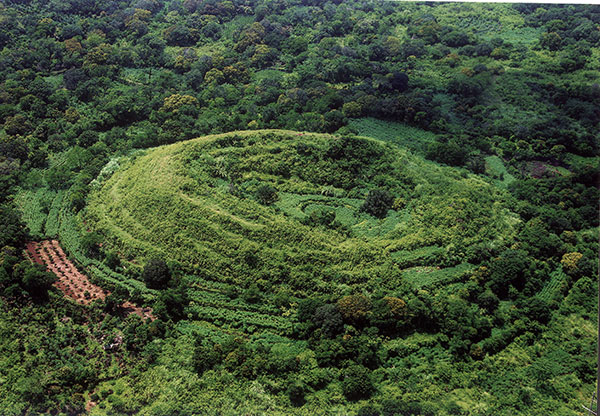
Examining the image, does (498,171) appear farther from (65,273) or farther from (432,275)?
(65,273)

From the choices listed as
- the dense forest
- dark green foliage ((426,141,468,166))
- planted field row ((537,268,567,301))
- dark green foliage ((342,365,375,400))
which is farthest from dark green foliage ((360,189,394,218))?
dark green foliage ((342,365,375,400))

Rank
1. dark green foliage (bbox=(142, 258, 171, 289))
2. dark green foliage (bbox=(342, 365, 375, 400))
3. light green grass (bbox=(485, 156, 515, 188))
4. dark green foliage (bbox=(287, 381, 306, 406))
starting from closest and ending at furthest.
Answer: dark green foliage (bbox=(287, 381, 306, 406))
dark green foliage (bbox=(342, 365, 375, 400))
dark green foliage (bbox=(142, 258, 171, 289))
light green grass (bbox=(485, 156, 515, 188))

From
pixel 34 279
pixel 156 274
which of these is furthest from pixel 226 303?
pixel 34 279

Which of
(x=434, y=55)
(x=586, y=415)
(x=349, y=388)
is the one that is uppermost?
(x=434, y=55)

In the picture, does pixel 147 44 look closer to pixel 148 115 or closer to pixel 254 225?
pixel 148 115

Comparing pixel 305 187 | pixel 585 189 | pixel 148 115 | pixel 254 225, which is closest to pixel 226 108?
pixel 148 115

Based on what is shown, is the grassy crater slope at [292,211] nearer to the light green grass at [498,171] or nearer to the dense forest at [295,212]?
the dense forest at [295,212]

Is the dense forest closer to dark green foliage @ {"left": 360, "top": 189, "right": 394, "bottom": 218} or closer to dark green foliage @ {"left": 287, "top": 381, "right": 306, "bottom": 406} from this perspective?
dark green foliage @ {"left": 287, "top": 381, "right": 306, "bottom": 406}
